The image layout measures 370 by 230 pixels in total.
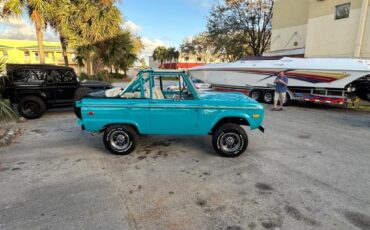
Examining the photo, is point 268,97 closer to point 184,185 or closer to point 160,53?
point 184,185

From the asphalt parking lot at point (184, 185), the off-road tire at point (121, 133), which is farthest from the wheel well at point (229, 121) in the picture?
the off-road tire at point (121, 133)

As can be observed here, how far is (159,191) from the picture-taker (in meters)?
3.58

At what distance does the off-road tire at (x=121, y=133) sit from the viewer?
191 inches

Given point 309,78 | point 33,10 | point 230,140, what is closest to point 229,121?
point 230,140

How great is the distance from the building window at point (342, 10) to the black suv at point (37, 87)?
18.1m

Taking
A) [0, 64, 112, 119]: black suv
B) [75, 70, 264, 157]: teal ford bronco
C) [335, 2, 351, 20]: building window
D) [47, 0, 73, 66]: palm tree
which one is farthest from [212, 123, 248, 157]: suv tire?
[335, 2, 351, 20]: building window

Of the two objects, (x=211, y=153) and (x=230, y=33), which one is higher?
(x=230, y=33)

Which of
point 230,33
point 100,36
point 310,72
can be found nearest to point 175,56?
point 230,33

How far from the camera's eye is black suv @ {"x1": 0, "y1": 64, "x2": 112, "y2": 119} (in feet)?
27.0

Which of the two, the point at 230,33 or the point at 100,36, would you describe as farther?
the point at 230,33

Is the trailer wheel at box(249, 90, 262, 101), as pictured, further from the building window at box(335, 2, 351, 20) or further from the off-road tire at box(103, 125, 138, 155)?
the off-road tire at box(103, 125, 138, 155)

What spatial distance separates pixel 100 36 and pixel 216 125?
1481 centimetres

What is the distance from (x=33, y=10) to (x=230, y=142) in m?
13.6

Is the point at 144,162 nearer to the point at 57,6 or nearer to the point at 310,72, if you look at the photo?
the point at 310,72
